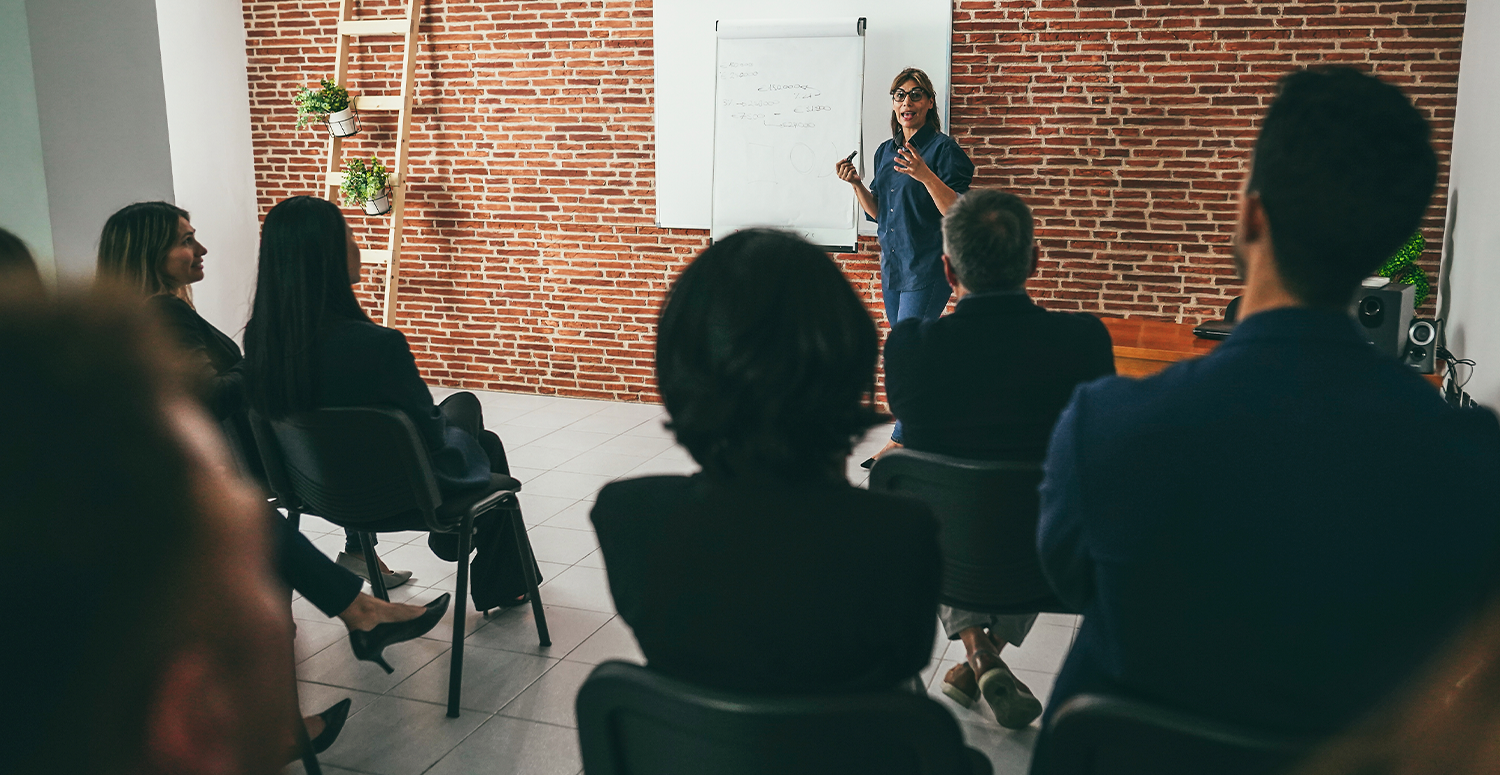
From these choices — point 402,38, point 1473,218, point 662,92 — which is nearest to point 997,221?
point 1473,218

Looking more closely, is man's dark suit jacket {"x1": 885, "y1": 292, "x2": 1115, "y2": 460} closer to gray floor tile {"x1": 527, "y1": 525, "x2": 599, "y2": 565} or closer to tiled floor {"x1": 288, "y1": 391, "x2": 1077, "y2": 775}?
tiled floor {"x1": 288, "y1": 391, "x2": 1077, "y2": 775}

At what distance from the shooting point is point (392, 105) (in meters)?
5.55

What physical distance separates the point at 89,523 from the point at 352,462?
2019 mm

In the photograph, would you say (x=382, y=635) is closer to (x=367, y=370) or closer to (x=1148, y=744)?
(x=367, y=370)

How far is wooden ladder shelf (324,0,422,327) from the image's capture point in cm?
546

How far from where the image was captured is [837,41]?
15.9 feet

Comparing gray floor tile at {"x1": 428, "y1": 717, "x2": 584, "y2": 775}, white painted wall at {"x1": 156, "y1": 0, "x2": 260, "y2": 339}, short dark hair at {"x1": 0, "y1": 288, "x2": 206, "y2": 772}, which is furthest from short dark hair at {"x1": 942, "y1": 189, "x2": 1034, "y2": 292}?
white painted wall at {"x1": 156, "y1": 0, "x2": 260, "y2": 339}

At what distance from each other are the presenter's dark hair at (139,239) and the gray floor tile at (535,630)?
1.29 metres

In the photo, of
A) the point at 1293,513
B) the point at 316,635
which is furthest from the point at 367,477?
the point at 1293,513

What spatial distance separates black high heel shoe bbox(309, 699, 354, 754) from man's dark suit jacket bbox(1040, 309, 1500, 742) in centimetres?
185

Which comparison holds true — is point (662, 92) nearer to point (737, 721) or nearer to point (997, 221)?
point (997, 221)

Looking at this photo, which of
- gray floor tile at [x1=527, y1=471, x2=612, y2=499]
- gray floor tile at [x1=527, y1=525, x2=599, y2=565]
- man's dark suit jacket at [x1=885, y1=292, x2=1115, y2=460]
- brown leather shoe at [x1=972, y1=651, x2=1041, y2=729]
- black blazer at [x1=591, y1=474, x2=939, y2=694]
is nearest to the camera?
black blazer at [x1=591, y1=474, x2=939, y2=694]

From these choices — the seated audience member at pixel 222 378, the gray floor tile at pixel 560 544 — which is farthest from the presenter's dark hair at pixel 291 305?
the gray floor tile at pixel 560 544

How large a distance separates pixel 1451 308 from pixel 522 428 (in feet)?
13.6
